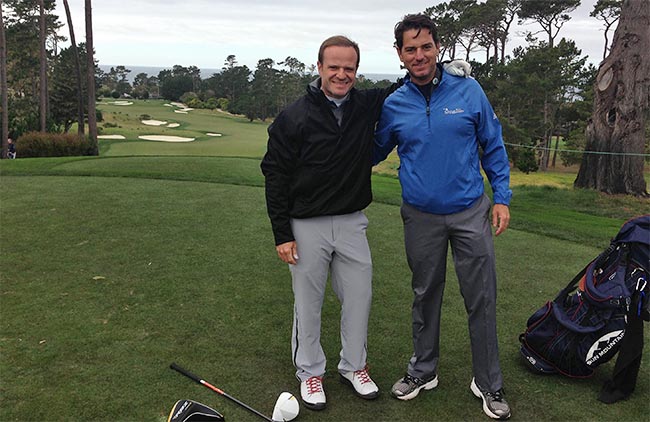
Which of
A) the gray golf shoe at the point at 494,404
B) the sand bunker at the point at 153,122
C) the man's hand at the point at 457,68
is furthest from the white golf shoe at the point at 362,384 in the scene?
the sand bunker at the point at 153,122

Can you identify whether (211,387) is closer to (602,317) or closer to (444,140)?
(444,140)

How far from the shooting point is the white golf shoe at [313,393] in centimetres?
272

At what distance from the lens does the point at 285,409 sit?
8.17ft

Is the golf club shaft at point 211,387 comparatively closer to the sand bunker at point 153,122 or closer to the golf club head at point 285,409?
the golf club head at point 285,409

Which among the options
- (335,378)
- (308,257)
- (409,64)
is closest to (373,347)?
(335,378)

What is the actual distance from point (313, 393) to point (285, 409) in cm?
32

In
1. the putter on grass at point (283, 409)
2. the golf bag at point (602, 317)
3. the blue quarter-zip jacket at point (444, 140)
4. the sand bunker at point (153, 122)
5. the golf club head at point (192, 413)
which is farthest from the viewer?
the sand bunker at point (153, 122)

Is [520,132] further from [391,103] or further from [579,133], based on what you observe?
[391,103]

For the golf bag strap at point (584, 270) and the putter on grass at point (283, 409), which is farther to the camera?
the golf bag strap at point (584, 270)

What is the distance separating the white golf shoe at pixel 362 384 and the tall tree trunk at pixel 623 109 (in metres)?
8.97

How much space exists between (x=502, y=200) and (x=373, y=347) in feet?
4.07

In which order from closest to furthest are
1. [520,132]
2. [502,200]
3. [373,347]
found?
1. [502,200]
2. [373,347]
3. [520,132]

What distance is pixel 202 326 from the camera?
3525 mm

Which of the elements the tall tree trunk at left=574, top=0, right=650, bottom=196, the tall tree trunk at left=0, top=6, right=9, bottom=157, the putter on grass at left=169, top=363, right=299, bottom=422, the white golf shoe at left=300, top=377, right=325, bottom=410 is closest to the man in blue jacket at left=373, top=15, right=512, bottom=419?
the white golf shoe at left=300, top=377, right=325, bottom=410
